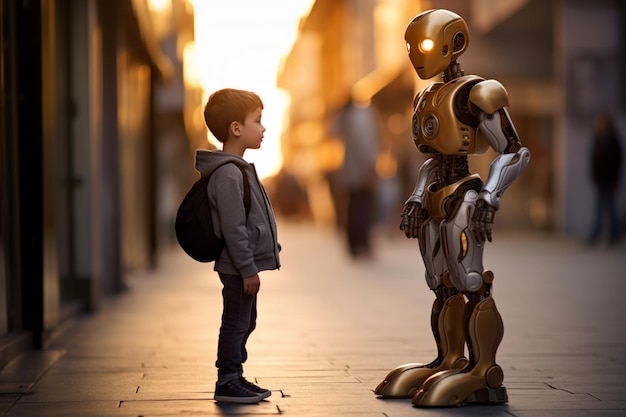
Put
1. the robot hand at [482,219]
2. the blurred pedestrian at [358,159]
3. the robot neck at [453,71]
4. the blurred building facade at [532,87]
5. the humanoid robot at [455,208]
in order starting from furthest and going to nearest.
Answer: the blurred building facade at [532,87] < the blurred pedestrian at [358,159] < the robot neck at [453,71] < the humanoid robot at [455,208] < the robot hand at [482,219]

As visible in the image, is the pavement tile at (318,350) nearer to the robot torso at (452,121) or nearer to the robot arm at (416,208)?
the robot arm at (416,208)

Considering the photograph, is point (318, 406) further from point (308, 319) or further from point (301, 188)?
point (301, 188)

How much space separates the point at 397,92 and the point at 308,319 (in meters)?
25.9

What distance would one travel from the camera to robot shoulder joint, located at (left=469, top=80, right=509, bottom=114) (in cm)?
479

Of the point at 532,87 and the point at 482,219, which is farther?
the point at 532,87

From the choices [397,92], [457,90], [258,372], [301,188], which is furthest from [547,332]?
[301,188]

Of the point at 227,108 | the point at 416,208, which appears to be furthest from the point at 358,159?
the point at 227,108

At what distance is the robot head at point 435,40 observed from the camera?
4.95 metres

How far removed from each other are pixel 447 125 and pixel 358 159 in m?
11.1

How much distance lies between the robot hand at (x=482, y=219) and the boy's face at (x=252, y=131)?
3.28ft

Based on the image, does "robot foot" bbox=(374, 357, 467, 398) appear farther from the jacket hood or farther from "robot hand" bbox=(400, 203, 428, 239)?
the jacket hood

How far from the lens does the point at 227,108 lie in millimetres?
5008

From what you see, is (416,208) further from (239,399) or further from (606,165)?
(606,165)

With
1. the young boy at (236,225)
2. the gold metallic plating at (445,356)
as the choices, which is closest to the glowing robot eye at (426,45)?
the young boy at (236,225)
